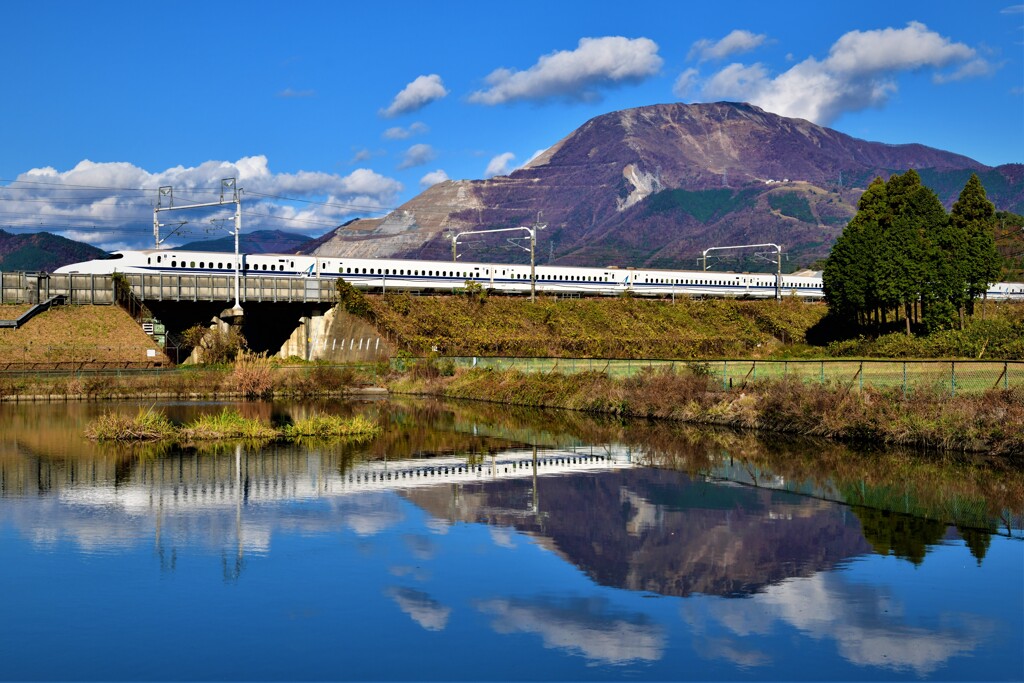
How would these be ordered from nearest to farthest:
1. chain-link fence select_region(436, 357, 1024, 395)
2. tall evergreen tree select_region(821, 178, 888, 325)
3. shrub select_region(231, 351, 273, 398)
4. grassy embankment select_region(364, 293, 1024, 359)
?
chain-link fence select_region(436, 357, 1024, 395)
shrub select_region(231, 351, 273, 398)
grassy embankment select_region(364, 293, 1024, 359)
tall evergreen tree select_region(821, 178, 888, 325)

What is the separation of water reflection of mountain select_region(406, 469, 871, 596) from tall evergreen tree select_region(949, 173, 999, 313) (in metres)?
52.9

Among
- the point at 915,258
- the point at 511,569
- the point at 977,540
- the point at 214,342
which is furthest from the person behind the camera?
the point at 214,342

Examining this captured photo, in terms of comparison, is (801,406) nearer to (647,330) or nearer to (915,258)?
(915,258)

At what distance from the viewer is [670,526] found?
62.6 ft

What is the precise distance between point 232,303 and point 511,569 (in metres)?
60.8

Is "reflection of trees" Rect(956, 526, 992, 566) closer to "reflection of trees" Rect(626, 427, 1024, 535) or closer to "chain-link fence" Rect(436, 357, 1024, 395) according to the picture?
"reflection of trees" Rect(626, 427, 1024, 535)

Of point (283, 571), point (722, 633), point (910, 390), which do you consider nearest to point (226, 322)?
point (910, 390)

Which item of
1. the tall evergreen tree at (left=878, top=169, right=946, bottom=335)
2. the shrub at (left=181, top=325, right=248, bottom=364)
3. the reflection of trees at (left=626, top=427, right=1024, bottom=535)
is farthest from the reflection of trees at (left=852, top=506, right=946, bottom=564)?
the shrub at (left=181, top=325, right=248, bottom=364)

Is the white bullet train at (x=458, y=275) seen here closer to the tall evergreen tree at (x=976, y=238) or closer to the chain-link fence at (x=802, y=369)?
the chain-link fence at (x=802, y=369)

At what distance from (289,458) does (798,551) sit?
15826mm

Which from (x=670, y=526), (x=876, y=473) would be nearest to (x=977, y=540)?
(x=670, y=526)

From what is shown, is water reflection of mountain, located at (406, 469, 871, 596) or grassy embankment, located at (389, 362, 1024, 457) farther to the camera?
grassy embankment, located at (389, 362, 1024, 457)

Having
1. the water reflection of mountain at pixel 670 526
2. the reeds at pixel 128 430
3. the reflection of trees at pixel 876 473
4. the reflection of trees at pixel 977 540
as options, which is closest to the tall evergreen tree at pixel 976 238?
the reflection of trees at pixel 876 473

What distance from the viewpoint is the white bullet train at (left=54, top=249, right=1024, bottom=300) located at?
246 ft
